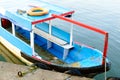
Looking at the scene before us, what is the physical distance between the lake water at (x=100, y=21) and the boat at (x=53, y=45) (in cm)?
150

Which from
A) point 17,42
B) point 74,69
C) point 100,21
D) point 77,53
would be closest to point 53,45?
point 77,53

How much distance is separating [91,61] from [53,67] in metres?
1.65

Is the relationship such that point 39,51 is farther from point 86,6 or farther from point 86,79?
point 86,6

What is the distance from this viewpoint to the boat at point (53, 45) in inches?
404

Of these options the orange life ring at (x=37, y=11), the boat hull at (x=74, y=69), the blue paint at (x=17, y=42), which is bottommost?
the boat hull at (x=74, y=69)

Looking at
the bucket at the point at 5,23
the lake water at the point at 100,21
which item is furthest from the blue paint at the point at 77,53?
the bucket at the point at 5,23

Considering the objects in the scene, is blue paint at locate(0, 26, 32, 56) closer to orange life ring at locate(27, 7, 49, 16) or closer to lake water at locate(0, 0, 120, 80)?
orange life ring at locate(27, 7, 49, 16)

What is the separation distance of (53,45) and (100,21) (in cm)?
677

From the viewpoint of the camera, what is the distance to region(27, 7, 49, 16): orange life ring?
38.3 ft

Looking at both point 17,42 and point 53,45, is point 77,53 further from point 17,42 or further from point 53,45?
point 17,42

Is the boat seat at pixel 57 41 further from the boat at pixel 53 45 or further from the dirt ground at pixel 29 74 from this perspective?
the dirt ground at pixel 29 74

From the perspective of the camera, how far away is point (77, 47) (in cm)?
1189

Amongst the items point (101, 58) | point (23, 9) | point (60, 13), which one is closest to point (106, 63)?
point (101, 58)

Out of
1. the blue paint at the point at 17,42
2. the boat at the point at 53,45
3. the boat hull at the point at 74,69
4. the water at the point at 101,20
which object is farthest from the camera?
the water at the point at 101,20
